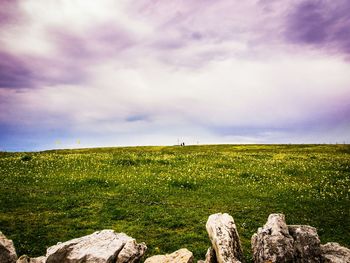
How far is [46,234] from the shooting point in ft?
62.6

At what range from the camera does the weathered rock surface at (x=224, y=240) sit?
12.5m

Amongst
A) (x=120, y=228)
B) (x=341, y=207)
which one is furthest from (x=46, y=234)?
(x=341, y=207)

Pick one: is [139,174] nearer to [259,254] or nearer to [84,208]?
[84,208]

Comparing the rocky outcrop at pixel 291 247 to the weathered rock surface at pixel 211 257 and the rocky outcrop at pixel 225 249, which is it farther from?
the weathered rock surface at pixel 211 257

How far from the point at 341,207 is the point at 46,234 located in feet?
67.0

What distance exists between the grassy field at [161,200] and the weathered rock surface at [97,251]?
10.3ft

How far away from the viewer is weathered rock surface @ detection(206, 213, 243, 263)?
491 inches

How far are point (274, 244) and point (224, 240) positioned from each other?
1.91 metres

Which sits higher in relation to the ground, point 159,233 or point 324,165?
point 324,165

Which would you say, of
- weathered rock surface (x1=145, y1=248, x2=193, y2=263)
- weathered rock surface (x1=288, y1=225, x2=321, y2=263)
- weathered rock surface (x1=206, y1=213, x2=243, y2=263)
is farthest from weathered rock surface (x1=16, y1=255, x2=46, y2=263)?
weathered rock surface (x1=288, y1=225, x2=321, y2=263)

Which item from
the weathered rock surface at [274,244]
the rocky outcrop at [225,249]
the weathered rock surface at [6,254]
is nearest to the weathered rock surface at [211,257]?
the rocky outcrop at [225,249]

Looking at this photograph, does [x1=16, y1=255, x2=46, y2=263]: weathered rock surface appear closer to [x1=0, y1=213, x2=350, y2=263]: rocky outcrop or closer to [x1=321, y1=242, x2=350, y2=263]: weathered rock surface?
[x1=0, y1=213, x2=350, y2=263]: rocky outcrop

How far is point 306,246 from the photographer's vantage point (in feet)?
42.7

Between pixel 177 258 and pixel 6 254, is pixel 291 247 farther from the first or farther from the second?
pixel 6 254
